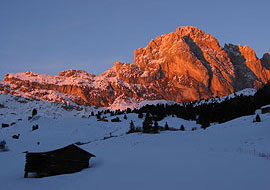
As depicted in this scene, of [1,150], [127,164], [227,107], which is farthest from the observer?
[227,107]

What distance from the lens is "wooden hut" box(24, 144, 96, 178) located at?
20.4 meters

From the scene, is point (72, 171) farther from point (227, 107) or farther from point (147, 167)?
point (227, 107)

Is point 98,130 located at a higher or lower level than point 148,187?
higher

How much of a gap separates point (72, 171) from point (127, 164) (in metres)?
5.04

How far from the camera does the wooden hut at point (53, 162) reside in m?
20.4

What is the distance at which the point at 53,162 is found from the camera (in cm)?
2075

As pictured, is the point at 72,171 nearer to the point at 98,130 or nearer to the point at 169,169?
the point at 169,169

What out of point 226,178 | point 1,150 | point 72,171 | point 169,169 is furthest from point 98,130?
point 226,178

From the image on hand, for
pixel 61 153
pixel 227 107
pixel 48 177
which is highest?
pixel 227 107

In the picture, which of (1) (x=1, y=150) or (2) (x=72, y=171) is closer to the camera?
(2) (x=72, y=171)

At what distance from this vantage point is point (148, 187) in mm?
13312

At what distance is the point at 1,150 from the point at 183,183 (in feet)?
130

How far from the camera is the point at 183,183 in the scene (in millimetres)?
13398

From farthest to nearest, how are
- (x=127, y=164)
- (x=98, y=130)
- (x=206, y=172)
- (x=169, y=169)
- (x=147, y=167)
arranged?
(x=98, y=130) → (x=127, y=164) → (x=147, y=167) → (x=169, y=169) → (x=206, y=172)
